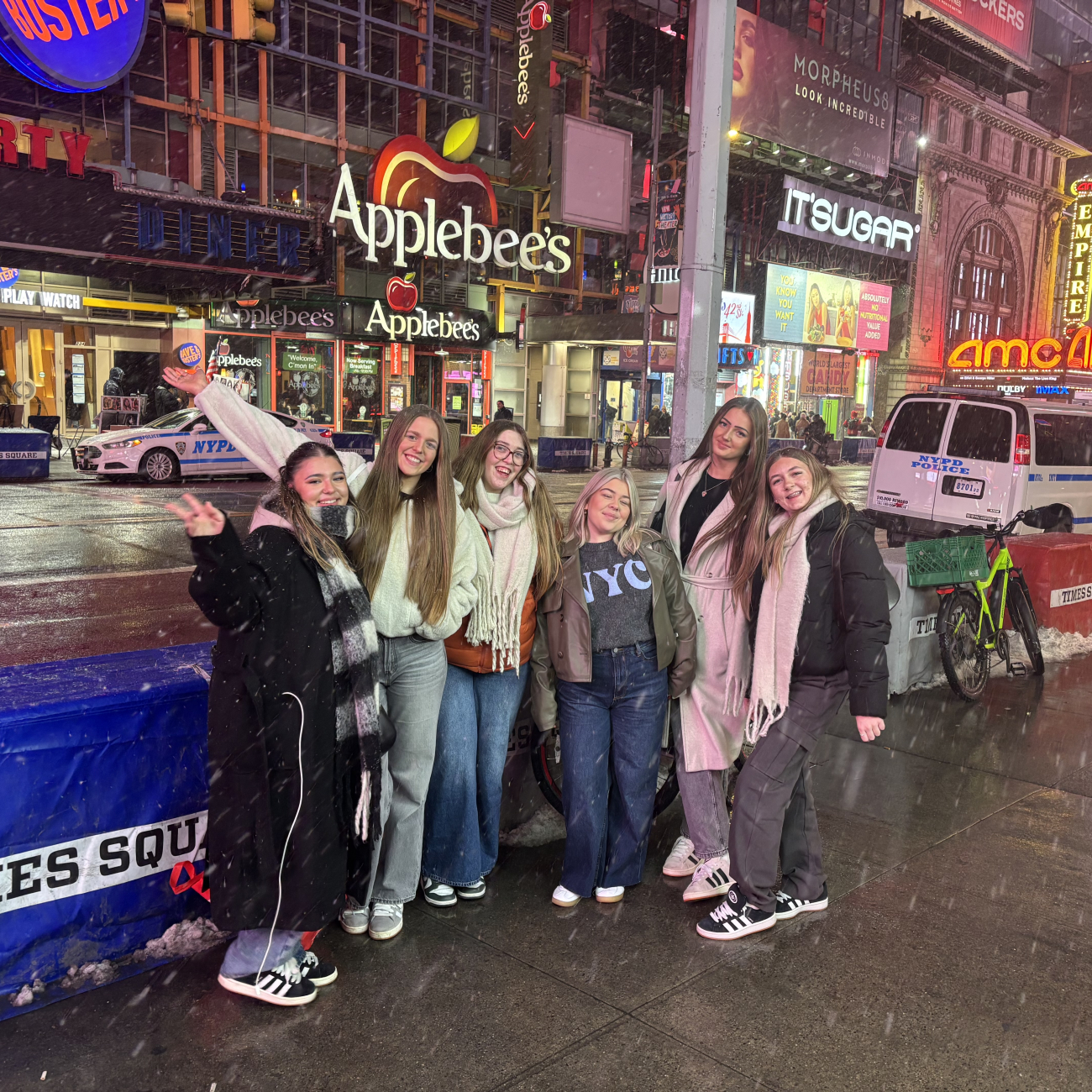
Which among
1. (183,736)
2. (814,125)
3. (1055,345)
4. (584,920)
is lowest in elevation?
(584,920)

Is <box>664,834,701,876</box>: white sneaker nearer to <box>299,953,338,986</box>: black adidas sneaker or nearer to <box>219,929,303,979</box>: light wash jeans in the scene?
<box>299,953,338,986</box>: black adidas sneaker

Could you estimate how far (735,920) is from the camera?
12.7ft

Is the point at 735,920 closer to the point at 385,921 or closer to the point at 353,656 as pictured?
the point at 385,921

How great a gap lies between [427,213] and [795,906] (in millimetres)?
29040

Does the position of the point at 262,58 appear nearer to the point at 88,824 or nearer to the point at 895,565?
the point at 895,565

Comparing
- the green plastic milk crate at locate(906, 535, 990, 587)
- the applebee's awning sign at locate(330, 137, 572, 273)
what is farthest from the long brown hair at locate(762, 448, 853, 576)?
the applebee's awning sign at locate(330, 137, 572, 273)

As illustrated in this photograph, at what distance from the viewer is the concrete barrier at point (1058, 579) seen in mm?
8859

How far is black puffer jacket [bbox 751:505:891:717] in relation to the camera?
3719 millimetres

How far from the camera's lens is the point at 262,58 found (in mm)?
30844

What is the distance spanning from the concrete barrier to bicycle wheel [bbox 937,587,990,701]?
1.82 m

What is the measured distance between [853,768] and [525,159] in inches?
1329

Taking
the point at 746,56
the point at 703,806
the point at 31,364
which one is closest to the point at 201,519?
the point at 703,806

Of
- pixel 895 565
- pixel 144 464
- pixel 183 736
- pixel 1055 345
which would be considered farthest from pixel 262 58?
pixel 183 736

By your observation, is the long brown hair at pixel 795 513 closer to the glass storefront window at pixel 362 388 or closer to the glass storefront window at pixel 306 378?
the glass storefront window at pixel 306 378
